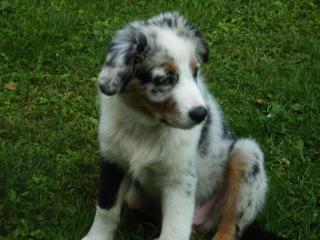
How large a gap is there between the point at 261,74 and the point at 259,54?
1.73 ft

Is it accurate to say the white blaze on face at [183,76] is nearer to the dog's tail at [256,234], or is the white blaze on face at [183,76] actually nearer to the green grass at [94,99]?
the dog's tail at [256,234]

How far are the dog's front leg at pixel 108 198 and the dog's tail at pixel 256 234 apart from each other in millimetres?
916

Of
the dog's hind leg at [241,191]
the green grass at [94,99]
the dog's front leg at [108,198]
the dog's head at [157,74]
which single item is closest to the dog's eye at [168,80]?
the dog's head at [157,74]

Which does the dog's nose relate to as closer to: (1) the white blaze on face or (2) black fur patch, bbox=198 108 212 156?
(1) the white blaze on face

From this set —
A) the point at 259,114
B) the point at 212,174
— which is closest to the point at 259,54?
the point at 259,114

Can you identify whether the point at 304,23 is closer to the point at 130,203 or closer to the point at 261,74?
the point at 261,74

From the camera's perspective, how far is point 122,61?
13.5 feet

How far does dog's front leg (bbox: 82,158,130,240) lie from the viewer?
477 centimetres

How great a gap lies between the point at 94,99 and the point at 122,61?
263cm

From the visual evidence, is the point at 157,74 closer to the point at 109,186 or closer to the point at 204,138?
the point at 204,138

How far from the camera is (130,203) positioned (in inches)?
207

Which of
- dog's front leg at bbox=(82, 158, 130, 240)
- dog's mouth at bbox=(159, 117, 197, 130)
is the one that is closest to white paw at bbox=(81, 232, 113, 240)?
dog's front leg at bbox=(82, 158, 130, 240)

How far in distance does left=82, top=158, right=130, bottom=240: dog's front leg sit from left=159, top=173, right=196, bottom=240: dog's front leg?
39cm

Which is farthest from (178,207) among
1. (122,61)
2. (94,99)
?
(94,99)
